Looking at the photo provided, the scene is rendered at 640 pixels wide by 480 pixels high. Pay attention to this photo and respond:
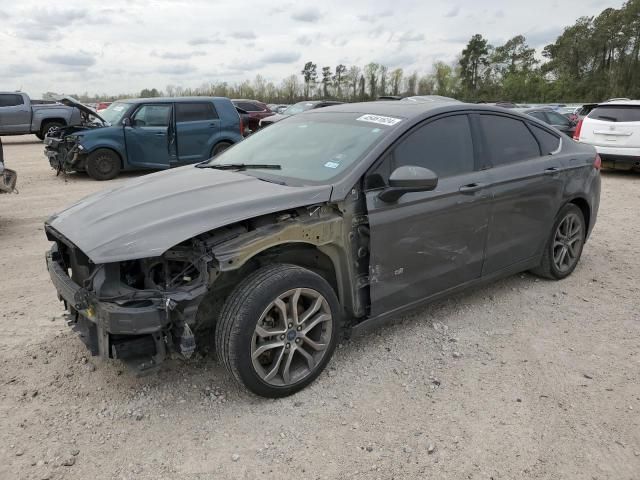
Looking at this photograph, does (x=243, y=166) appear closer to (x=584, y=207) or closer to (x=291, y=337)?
(x=291, y=337)

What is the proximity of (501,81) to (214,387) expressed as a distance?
71.3m

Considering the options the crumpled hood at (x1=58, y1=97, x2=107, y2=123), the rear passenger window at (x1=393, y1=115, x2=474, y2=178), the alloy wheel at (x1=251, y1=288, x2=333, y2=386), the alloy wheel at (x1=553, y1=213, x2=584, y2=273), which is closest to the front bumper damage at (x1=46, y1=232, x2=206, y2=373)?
the alloy wheel at (x1=251, y1=288, x2=333, y2=386)

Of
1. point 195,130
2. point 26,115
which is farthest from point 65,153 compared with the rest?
point 26,115

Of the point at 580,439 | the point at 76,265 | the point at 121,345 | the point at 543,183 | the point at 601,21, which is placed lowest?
the point at 580,439

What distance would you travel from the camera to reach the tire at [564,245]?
4645 millimetres

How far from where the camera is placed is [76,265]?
3064mm

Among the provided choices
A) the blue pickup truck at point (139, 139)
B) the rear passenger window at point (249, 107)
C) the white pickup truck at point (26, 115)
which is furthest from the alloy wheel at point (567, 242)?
the white pickup truck at point (26, 115)

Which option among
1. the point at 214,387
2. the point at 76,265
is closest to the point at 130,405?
the point at 214,387

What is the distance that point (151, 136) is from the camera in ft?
36.1

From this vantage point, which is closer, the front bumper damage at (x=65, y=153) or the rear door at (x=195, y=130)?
the front bumper damage at (x=65, y=153)

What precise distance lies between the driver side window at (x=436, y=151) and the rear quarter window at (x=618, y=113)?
919cm

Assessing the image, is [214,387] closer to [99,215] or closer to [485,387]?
[99,215]

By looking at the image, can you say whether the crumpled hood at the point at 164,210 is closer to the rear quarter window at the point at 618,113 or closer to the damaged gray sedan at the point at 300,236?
the damaged gray sedan at the point at 300,236

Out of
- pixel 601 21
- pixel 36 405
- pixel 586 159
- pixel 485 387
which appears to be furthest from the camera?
pixel 601 21
